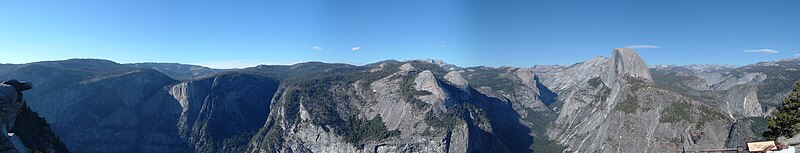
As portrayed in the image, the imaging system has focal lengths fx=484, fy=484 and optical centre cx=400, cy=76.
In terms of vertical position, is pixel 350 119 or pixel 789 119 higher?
pixel 789 119

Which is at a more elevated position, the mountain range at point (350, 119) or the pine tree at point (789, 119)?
the pine tree at point (789, 119)

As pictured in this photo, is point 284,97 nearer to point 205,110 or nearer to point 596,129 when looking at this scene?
point 205,110

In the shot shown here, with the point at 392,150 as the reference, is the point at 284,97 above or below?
above

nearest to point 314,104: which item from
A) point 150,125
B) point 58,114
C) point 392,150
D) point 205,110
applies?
point 392,150

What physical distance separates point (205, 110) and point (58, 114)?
5017cm

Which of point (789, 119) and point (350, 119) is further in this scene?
point (350, 119)

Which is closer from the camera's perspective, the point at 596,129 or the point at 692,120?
the point at 692,120

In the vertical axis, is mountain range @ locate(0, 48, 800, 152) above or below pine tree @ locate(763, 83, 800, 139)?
below

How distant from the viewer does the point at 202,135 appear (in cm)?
18775

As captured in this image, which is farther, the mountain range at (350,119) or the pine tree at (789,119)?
the mountain range at (350,119)

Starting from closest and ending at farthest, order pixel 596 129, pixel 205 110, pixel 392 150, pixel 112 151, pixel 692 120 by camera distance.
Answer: pixel 692 120
pixel 392 150
pixel 112 151
pixel 596 129
pixel 205 110

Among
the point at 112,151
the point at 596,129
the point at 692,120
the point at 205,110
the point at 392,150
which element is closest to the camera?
the point at 692,120

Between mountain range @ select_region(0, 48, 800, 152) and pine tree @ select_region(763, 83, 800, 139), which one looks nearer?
pine tree @ select_region(763, 83, 800, 139)

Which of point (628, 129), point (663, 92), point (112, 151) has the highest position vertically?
point (663, 92)
